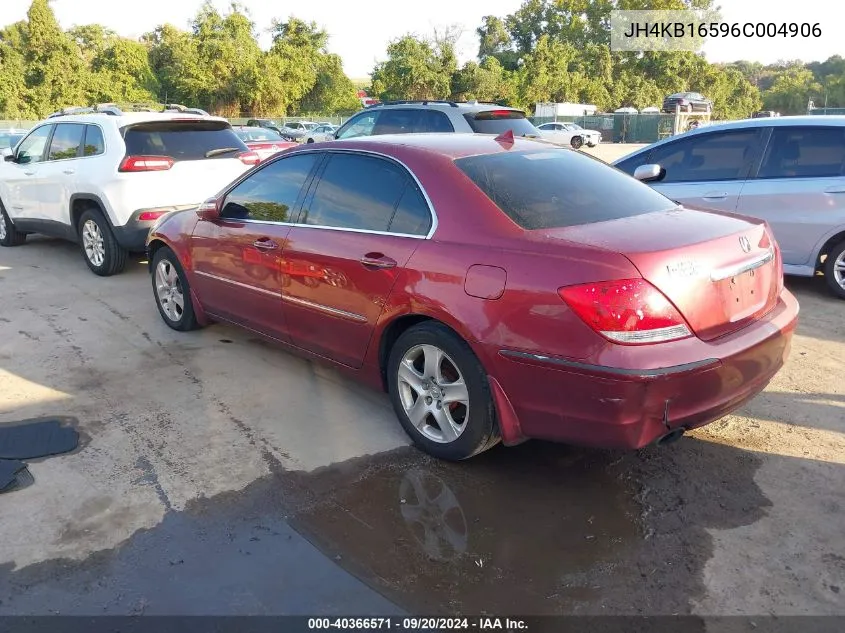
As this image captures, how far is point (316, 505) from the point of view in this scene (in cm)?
327

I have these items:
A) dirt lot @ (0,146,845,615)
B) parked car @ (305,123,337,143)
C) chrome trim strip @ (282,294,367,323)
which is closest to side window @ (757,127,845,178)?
dirt lot @ (0,146,845,615)

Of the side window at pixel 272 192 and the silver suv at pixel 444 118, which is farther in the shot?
the silver suv at pixel 444 118

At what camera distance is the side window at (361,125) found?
10.4 m

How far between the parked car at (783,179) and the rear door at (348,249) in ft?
10.4

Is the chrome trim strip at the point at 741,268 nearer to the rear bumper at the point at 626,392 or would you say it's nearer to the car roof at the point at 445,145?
the rear bumper at the point at 626,392

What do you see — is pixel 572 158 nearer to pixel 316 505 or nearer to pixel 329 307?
pixel 329 307

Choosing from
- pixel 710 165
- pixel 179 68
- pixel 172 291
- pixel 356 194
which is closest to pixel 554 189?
pixel 356 194

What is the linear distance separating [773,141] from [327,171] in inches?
181

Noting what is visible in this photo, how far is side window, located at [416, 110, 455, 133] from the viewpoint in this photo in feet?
29.9

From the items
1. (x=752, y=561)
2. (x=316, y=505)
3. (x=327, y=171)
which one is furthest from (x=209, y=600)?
(x=327, y=171)

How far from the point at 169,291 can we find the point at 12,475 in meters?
2.47

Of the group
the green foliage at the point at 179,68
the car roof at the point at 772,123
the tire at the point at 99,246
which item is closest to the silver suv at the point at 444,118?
the car roof at the point at 772,123

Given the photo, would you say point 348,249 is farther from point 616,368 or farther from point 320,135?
point 320,135

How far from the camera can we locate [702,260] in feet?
10.1
